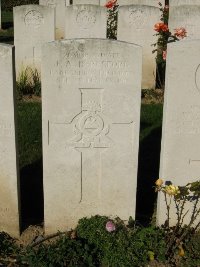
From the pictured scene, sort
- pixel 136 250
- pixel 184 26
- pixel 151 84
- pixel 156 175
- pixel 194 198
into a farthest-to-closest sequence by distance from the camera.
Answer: pixel 151 84 → pixel 184 26 → pixel 156 175 → pixel 194 198 → pixel 136 250

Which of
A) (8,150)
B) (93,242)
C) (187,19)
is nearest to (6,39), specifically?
(187,19)

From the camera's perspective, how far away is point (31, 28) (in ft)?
29.2

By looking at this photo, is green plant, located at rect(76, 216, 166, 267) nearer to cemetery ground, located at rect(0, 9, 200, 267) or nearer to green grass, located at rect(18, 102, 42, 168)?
cemetery ground, located at rect(0, 9, 200, 267)

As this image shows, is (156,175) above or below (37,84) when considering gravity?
below

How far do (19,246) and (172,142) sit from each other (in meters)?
1.70

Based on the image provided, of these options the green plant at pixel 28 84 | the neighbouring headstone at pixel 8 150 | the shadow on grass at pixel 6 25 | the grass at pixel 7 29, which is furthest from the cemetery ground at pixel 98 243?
the shadow on grass at pixel 6 25

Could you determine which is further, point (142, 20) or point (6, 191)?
point (142, 20)

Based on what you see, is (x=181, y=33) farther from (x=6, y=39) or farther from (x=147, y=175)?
(x=6, y=39)

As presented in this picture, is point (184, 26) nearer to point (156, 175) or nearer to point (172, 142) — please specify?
point (156, 175)

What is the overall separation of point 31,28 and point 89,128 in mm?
5039

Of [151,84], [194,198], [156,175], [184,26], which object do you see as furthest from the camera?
[151,84]

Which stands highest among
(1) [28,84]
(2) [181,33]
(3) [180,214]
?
(2) [181,33]

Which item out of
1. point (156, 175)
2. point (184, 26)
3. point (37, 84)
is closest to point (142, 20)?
point (184, 26)

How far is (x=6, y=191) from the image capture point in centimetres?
452
